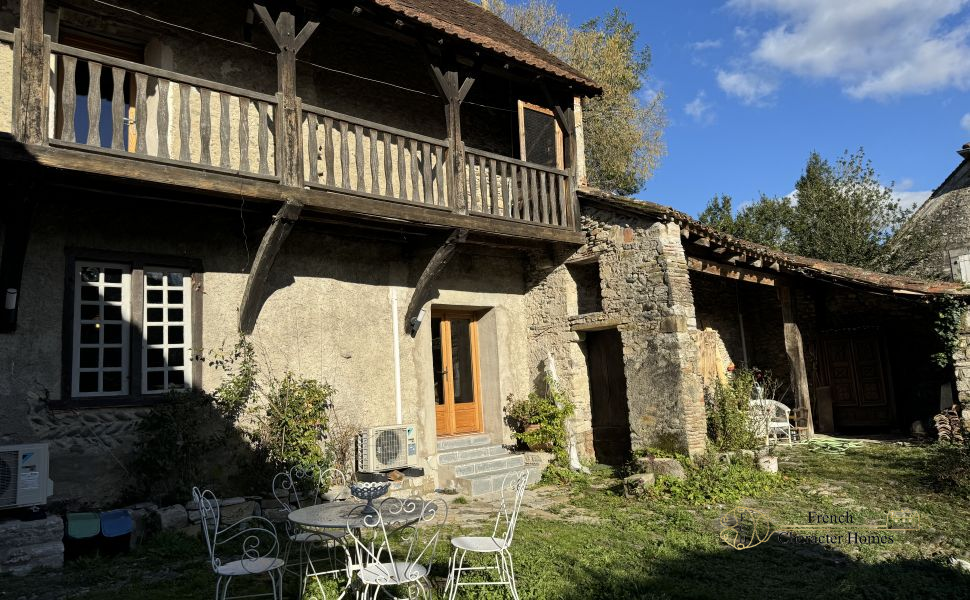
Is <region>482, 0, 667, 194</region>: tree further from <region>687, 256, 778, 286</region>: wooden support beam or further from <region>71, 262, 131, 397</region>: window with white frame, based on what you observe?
<region>71, 262, 131, 397</region>: window with white frame

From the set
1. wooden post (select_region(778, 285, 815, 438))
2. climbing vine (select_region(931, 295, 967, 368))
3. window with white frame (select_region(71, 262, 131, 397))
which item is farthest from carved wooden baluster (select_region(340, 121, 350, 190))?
climbing vine (select_region(931, 295, 967, 368))

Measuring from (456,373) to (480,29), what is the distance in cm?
561

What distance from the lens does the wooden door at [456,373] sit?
9664 millimetres

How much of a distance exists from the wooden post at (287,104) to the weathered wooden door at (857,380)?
38.6ft

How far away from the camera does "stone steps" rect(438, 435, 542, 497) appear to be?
328 inches

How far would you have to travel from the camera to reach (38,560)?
5.09 meters

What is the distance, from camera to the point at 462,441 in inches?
369

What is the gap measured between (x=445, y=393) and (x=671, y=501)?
3825mm

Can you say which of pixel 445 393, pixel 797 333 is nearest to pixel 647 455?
pixel 445 393

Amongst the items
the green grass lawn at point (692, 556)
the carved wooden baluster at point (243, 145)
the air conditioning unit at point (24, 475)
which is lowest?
the green grass lawn at point (692, 556)

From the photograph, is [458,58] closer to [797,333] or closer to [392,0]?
[392,0]

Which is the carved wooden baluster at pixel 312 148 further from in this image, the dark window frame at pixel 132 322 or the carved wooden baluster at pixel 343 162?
the dark window frame at pixel 132 322

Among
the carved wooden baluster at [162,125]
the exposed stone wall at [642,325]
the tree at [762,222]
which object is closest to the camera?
the carved wooden baluster at [162,125]

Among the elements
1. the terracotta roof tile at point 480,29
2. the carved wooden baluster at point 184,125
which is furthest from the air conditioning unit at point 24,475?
the terracotta roof tile at point 480,29
